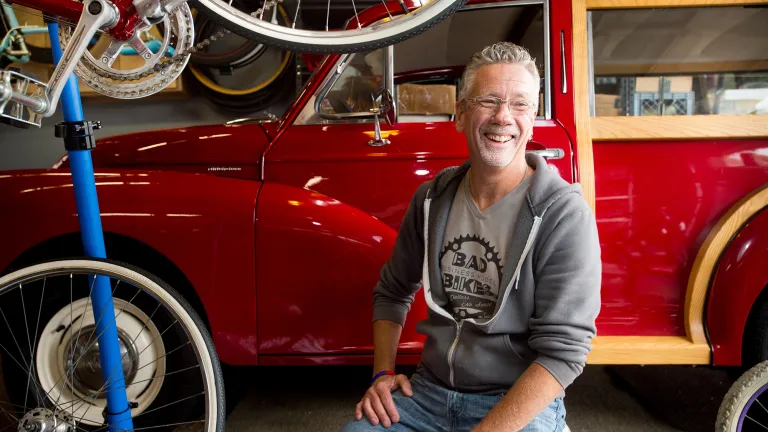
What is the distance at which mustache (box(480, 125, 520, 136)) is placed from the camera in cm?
125

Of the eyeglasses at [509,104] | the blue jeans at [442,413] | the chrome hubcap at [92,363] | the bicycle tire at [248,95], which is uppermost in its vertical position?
the bicycle tire at [248,95]

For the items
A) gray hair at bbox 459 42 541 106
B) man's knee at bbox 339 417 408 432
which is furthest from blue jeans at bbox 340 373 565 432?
gray hair at bbox 459 42 541 106

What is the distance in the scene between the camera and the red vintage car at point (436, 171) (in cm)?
186

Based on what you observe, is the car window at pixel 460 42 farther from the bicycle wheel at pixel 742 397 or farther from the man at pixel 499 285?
the bicycle wheel at pixel 742 397

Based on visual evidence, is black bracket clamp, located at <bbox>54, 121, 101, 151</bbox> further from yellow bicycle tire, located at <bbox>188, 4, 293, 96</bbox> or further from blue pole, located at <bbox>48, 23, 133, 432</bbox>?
yellow bicycle tire, located at <bbox>188, 4, 293, 96</bbox>

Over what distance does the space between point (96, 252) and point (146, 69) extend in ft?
1.56

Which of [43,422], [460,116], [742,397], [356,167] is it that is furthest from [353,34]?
[742,397]

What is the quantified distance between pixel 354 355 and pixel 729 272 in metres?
1.27

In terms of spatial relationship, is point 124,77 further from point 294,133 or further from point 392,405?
point 392,405

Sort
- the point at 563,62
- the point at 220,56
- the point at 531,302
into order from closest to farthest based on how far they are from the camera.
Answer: the point at 531,302 → the point at 563,62 → the point at 220,56

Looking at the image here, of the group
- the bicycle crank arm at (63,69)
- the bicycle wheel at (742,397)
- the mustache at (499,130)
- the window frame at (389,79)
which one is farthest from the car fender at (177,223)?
the bicycle wheel at (742,397)

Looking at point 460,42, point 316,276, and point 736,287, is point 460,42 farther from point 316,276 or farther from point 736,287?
point 736,287

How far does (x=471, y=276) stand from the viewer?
50.9 inches

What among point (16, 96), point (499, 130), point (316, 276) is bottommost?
point (316, 276)
